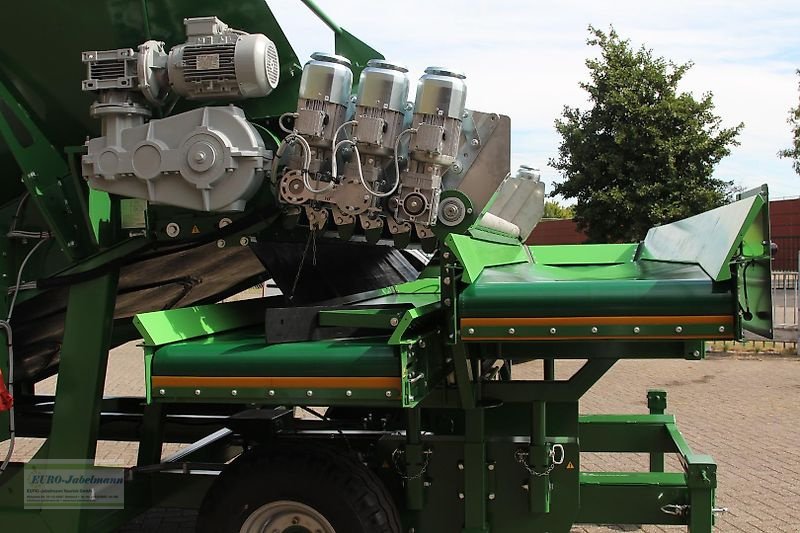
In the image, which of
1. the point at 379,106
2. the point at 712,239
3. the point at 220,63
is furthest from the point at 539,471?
the point at 220,63

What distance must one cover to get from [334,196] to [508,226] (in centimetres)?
173

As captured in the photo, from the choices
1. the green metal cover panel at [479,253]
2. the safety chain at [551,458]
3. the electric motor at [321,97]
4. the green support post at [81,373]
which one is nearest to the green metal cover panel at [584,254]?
the green metal cover panel at [479,253]

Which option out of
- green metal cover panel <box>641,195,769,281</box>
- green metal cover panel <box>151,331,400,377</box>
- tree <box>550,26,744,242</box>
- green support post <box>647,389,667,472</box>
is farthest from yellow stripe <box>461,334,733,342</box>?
tree <box>550,26,744,242</box>

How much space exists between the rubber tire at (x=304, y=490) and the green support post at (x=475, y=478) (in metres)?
0.36

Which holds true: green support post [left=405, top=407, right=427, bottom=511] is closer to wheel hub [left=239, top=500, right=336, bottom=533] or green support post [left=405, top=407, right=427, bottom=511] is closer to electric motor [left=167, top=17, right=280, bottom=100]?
wheel hub [left=239, top=500, right=336, bottom=533]

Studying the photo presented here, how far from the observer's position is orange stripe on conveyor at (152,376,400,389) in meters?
2.92

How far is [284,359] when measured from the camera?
2992mm

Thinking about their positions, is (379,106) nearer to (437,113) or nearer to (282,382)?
(437,113)

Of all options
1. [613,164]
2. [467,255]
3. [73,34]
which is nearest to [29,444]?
[73,34]

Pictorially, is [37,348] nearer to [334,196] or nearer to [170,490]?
[170,490]

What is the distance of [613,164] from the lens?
57.2 feet

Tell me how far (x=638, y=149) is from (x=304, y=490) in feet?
51.6

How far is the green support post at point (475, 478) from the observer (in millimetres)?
3477

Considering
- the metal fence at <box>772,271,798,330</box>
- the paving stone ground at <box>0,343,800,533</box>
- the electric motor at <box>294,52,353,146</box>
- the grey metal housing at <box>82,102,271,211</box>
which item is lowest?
the paving stone ground at <box>0,343,800,533</box>
